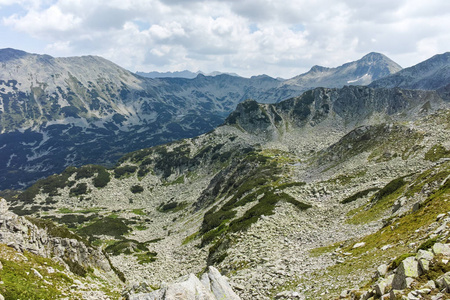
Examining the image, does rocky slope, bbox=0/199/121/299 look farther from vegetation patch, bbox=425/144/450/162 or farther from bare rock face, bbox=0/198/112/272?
vegetation patch, bbox=425/144/450/162

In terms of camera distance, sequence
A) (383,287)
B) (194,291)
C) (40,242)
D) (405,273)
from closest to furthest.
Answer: (405,273), (383,287), (194,291), (40,242)

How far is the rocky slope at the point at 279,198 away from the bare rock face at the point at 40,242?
8781mm

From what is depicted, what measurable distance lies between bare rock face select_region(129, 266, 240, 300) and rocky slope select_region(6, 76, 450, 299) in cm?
436

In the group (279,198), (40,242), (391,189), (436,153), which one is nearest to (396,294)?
(40,242)

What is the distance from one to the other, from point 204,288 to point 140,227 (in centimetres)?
9586

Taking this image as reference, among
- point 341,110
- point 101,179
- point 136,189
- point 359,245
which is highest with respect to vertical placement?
point 341,110

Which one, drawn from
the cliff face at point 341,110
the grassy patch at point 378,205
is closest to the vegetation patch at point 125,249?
the grassy patch at point 378,205

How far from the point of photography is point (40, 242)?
92.9ft

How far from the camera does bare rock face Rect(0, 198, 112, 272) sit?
25219 mm

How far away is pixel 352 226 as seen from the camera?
3466cm

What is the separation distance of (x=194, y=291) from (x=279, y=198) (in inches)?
1501

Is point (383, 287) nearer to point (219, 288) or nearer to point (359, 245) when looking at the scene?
Result: point (219, 288)

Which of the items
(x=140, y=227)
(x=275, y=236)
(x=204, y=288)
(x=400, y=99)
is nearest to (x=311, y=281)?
(x=204, y=288)

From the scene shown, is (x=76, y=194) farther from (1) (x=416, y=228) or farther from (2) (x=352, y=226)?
(1) (x=416, y=228)
